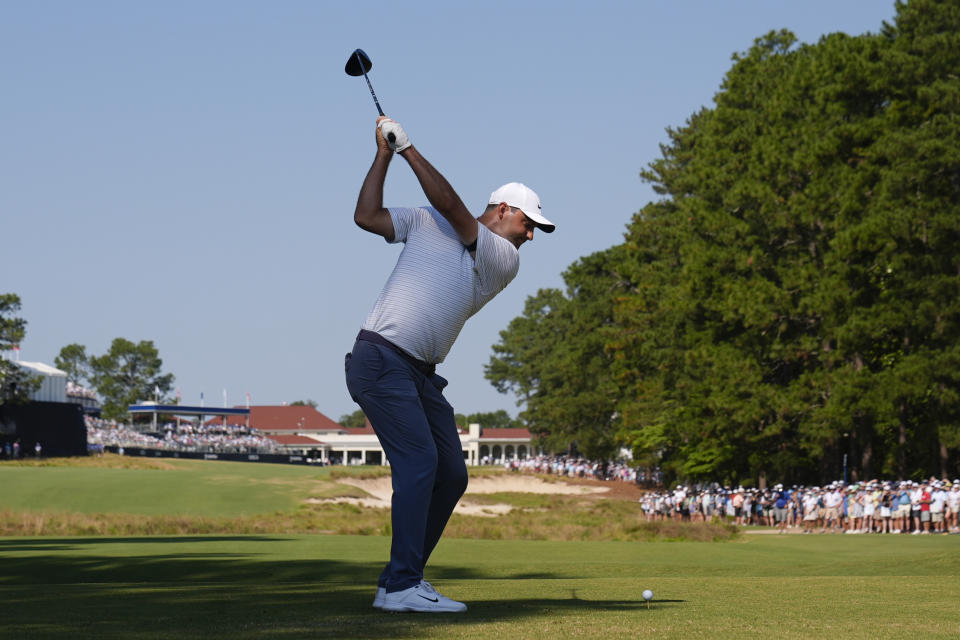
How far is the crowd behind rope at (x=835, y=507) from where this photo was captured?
3036 cm

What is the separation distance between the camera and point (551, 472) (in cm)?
9219

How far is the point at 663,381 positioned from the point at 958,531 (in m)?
24.9

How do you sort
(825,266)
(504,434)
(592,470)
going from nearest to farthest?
(825,266) → (592,470) → (504,434)

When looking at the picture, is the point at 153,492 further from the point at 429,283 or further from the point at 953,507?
the point at 429,283

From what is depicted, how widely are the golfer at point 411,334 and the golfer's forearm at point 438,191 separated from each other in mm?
19

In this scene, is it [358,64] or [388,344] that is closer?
[388,344]

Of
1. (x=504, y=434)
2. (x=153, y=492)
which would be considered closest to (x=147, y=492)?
(x=153, y=492)

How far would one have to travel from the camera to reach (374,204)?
5781 millimetres

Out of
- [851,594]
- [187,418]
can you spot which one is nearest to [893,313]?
[851,594]

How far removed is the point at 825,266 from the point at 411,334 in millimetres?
35681

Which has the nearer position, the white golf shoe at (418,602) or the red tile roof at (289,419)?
the white golf shoe at (418,602)

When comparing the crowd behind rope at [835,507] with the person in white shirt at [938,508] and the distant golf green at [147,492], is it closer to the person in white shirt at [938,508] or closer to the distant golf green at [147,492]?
the person in white shirt at [938,508]

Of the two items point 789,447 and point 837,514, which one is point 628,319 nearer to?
point 789,447

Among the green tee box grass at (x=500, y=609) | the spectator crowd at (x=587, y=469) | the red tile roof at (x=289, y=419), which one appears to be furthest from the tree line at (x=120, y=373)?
the green tee box grass at (x=500, y=609)
